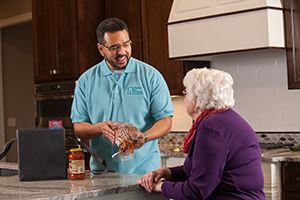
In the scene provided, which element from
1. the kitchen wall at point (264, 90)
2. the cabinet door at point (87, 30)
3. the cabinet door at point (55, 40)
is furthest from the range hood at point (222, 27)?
the cabinet door at point (55, 40)

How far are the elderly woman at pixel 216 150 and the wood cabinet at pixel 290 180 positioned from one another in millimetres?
1534

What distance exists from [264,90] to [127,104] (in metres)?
1.90

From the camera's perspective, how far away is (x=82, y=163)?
2.38 m

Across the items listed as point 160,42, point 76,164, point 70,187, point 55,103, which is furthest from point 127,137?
point 55,103

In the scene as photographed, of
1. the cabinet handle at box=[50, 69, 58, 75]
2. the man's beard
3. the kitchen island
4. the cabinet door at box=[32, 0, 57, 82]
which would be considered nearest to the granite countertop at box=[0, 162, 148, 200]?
the kitchen island

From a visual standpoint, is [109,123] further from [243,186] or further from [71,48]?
[71,48]

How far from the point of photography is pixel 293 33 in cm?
384

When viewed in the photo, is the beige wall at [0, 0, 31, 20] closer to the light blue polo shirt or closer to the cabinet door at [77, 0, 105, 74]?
the cabinet door at [77, 0, 105, 74]

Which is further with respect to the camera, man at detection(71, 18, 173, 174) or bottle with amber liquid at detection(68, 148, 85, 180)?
man at detection(71, 18, 173, 174)

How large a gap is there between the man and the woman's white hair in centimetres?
54

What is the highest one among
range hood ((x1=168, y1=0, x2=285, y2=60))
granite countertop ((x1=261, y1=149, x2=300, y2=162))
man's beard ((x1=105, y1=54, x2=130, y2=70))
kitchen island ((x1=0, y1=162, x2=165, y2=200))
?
range hood ((x1=168, y1=0, x2=285, y2=60))

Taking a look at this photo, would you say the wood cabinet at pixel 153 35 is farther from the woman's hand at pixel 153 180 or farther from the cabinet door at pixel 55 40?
the woman's hand at pixel 153 180

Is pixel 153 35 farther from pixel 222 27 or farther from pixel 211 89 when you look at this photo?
pixel 211 89

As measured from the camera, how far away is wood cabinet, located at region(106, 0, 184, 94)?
456 cm
